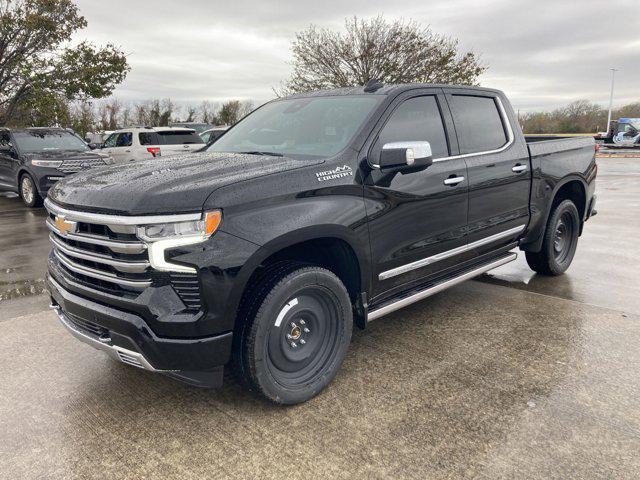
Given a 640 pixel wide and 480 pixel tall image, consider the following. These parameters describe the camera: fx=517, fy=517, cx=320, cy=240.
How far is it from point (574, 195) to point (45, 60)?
56.8 feet

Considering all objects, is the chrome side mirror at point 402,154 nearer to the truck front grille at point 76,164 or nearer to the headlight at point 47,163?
the truck front grille at point 76,164

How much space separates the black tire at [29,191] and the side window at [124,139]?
10.4ft

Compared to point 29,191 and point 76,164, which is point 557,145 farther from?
point 29,191

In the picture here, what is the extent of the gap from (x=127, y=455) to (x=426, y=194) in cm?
245

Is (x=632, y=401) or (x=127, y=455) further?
(x=632, y=401)

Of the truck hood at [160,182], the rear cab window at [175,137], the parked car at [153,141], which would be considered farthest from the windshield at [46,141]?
the truck hood at [160,182]

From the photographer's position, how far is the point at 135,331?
255cm

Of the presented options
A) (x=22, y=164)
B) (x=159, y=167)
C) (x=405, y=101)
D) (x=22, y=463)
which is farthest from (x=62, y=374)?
(x=22, y=164)

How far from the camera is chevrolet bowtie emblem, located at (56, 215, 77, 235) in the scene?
2.83m

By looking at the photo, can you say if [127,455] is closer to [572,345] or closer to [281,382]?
[281,382]

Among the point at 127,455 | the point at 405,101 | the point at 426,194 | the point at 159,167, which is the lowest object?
the point at 127,455

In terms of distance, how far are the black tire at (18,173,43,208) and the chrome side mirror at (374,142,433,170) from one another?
988 centimetres

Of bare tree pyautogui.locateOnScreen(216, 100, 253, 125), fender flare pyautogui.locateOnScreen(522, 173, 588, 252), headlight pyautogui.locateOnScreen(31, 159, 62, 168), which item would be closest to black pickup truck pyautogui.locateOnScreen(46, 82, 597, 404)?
fender flare pyautogui.locateOnScreen(522, 173, 588, 252)

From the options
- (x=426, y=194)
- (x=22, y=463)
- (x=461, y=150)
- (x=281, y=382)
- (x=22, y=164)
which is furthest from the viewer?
(x=22, y=164)
